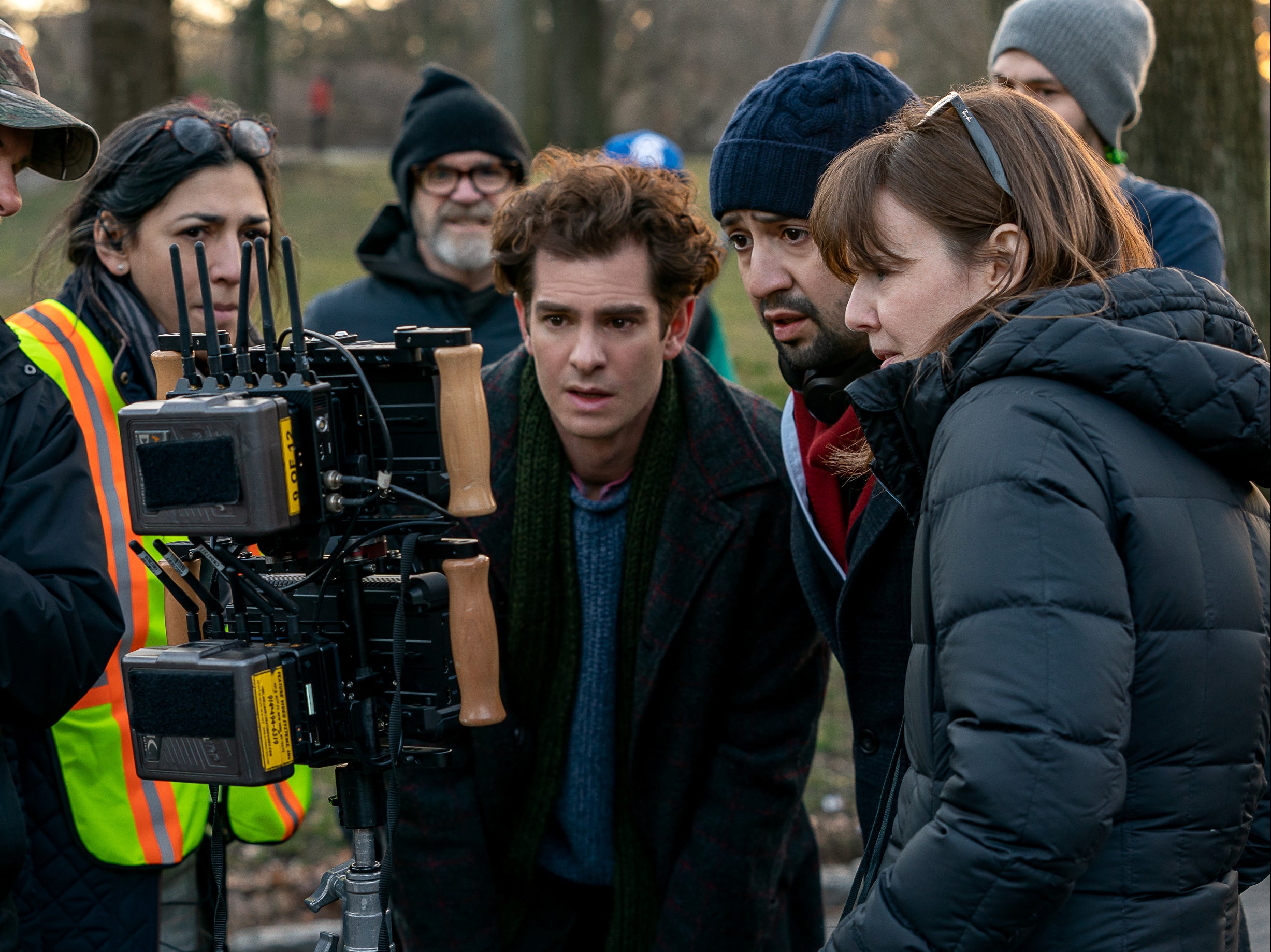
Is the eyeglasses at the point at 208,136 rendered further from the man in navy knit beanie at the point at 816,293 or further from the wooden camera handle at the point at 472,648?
the wooden camera handle at the point at 472,648

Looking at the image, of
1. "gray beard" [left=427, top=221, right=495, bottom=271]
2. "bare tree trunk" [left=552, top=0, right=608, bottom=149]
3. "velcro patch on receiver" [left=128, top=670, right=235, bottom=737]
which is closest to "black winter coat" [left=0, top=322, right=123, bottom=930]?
"velcro patch on receiver" [left=128, top=670, right=235, bottom=737]

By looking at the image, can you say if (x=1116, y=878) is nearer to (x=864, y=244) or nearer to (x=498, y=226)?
(x=864, y=244)

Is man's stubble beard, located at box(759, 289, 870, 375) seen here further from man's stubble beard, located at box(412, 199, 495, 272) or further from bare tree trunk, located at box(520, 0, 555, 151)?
bare tree trunk, located at box(520, 0, 555, 151)

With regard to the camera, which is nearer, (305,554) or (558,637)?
(305,554)

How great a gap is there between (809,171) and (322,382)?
109 cm

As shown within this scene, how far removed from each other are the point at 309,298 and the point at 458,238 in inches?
401

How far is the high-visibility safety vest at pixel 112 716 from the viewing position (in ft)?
7.89

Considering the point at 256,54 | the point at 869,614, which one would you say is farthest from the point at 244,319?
the point at 256,54

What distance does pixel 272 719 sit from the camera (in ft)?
5.72

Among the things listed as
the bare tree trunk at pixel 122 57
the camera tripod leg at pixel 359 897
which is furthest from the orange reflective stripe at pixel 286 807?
the bare tree trunk at pixel 122 57

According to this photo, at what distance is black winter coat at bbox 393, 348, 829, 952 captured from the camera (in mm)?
2678

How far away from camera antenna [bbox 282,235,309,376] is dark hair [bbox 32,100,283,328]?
107 cm

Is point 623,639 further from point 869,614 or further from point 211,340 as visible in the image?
point 211,340

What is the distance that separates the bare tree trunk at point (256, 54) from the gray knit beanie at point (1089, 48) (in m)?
18.8
